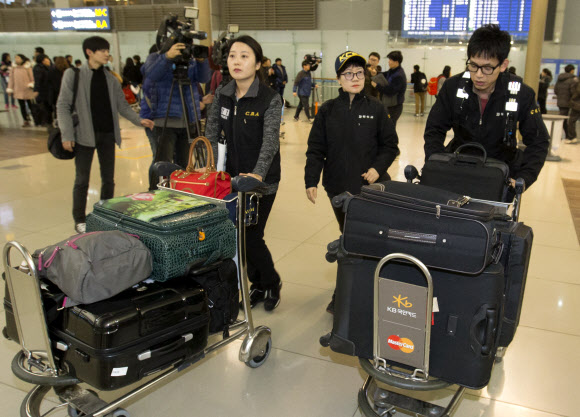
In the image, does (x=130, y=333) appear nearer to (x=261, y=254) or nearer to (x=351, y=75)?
(x=261, y=254)

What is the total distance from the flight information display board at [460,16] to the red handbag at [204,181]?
13470 millimetres

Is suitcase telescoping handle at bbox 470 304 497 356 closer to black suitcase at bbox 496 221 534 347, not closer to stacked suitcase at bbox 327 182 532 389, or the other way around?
stacked suitcase at bbox 327 182 532 389

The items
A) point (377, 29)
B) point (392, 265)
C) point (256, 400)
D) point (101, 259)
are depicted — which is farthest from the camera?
point (377, 29)

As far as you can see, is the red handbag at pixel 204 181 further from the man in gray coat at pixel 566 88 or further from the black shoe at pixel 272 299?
the man in gray coat at pixel 566 88

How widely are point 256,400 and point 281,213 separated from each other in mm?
2999

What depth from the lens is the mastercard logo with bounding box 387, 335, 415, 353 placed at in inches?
65.4

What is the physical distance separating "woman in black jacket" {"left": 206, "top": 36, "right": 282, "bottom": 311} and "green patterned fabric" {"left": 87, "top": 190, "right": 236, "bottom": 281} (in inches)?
20.0

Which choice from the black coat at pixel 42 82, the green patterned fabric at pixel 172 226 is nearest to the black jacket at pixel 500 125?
the green patterned fabric at pixel 172 226

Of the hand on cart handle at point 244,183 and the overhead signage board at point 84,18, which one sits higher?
the overhead signage board at point 84,18

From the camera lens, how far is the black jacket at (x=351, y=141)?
9.48 feet

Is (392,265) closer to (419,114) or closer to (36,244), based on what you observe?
(36,244)

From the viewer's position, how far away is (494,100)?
2441 millimetres

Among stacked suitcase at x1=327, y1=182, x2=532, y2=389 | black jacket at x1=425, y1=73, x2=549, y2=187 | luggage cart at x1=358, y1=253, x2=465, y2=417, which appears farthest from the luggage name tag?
black jacket at x1=425, y1=73, x2=549, y2=187

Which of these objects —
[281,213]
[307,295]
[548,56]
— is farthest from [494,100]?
[548,56]
